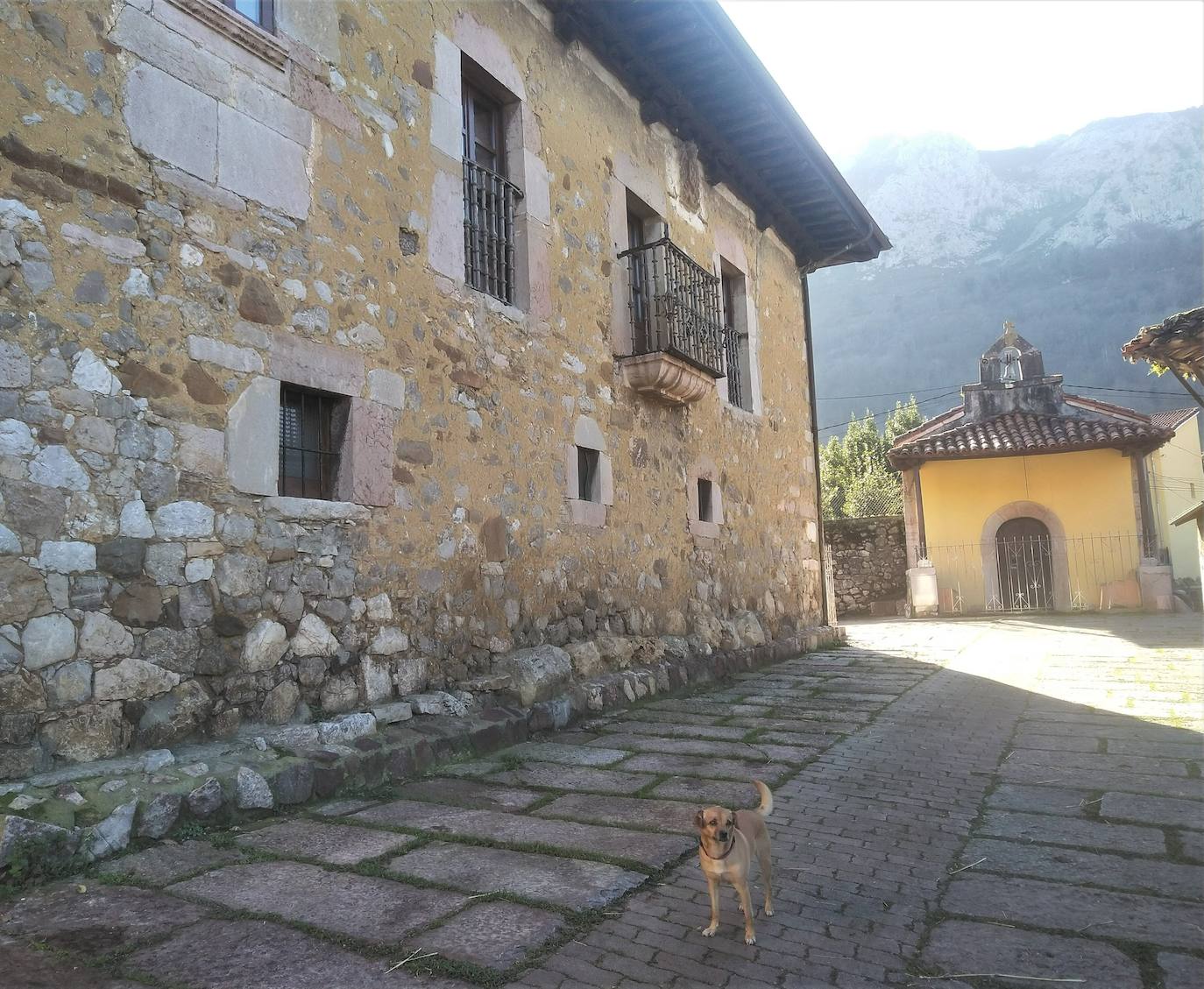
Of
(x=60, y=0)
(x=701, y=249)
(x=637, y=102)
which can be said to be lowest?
(x=60, y=0)

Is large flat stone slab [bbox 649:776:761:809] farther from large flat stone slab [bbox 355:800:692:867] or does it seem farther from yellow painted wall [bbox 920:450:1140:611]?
yellow painted wall [bbox 920:450:1140:611]

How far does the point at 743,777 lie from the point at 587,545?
2.45 m

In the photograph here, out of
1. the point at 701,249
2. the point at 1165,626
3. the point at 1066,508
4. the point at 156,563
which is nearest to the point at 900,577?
the point at 1066,508

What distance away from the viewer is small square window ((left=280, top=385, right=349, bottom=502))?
3.74 metres

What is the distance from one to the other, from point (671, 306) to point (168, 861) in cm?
536

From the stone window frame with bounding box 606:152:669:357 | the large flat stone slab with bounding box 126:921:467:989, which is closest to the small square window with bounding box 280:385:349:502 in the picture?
the large flat stone slab with bounding box 126:921:467:989

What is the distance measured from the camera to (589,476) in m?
5.90

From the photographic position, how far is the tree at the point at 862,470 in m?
30.9

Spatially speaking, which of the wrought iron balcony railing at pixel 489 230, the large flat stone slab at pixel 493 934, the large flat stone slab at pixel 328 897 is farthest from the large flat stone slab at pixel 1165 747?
the wrought iron balcony railing at pixel 489 230

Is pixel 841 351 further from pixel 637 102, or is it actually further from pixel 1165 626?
Result: pixel 637 102

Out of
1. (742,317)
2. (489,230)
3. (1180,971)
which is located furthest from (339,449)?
(742,317)

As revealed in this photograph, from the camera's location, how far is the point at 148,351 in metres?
3.08

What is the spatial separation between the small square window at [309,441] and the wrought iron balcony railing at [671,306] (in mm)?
2965

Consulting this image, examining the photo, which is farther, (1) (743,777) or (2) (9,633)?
(1) (743,777)
